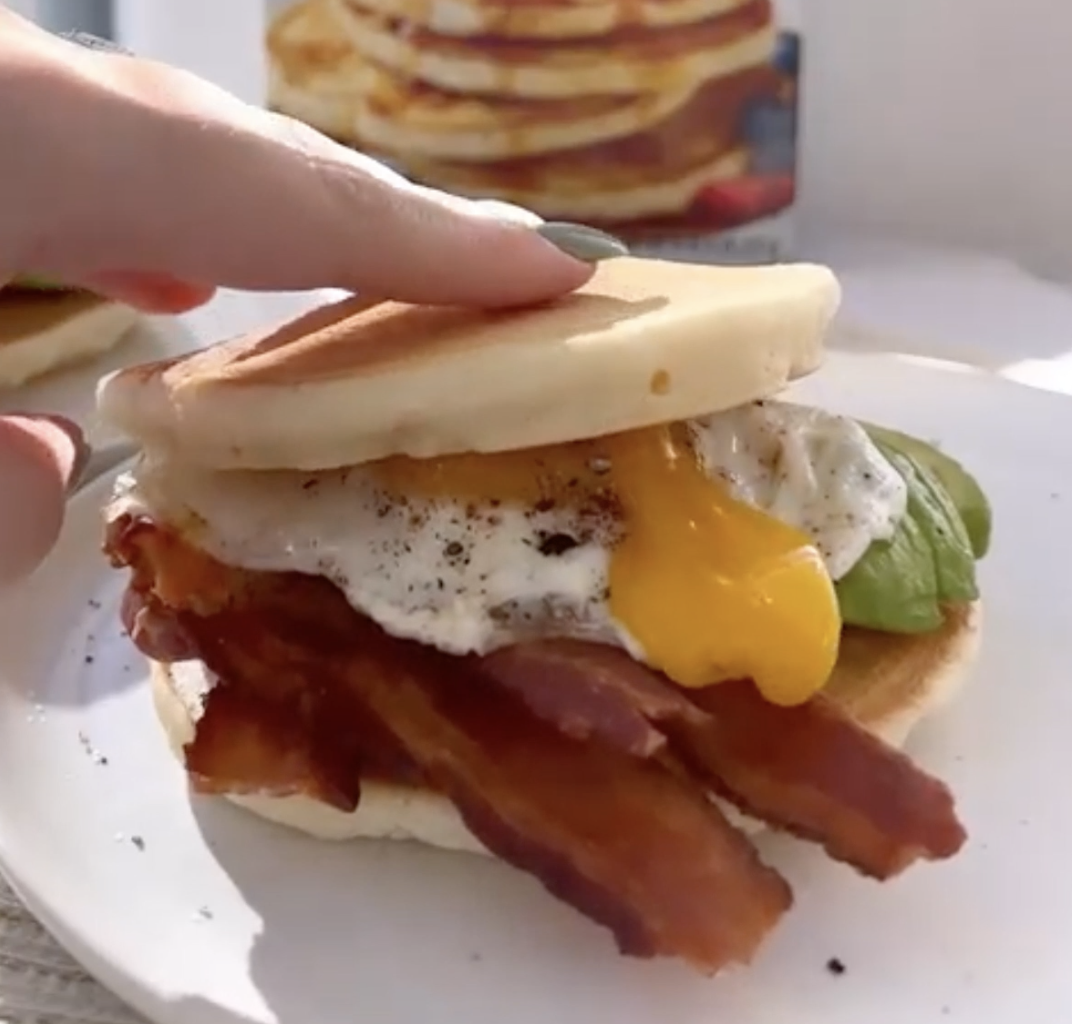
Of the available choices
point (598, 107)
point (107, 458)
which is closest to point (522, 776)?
point (107, 458)

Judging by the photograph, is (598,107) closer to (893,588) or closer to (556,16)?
(556,16)

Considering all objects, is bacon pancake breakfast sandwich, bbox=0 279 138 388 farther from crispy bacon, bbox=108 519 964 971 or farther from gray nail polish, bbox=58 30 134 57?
crispy bacon, bbox=108 519 964 971

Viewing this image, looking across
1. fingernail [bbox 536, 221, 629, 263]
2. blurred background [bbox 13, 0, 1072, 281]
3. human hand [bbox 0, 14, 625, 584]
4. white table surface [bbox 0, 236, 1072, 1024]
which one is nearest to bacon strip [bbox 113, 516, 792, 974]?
human hand [bbox 0, 14, 625, 584]

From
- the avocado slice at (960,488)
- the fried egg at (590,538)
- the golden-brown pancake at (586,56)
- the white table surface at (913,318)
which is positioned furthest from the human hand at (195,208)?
the golden-brown pancake at (586,56)

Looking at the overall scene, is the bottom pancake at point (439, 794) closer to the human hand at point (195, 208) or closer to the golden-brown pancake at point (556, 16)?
the human hand at point (195, 208)

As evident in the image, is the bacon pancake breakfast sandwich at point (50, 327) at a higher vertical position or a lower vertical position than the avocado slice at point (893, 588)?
lower

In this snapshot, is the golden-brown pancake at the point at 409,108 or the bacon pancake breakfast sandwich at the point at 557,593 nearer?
the bacon pancake breakfast sandwich at the point at 557,593

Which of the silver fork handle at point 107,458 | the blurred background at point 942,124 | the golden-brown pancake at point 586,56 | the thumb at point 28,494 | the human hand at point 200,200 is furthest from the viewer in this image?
the blurred background at point 942,124
